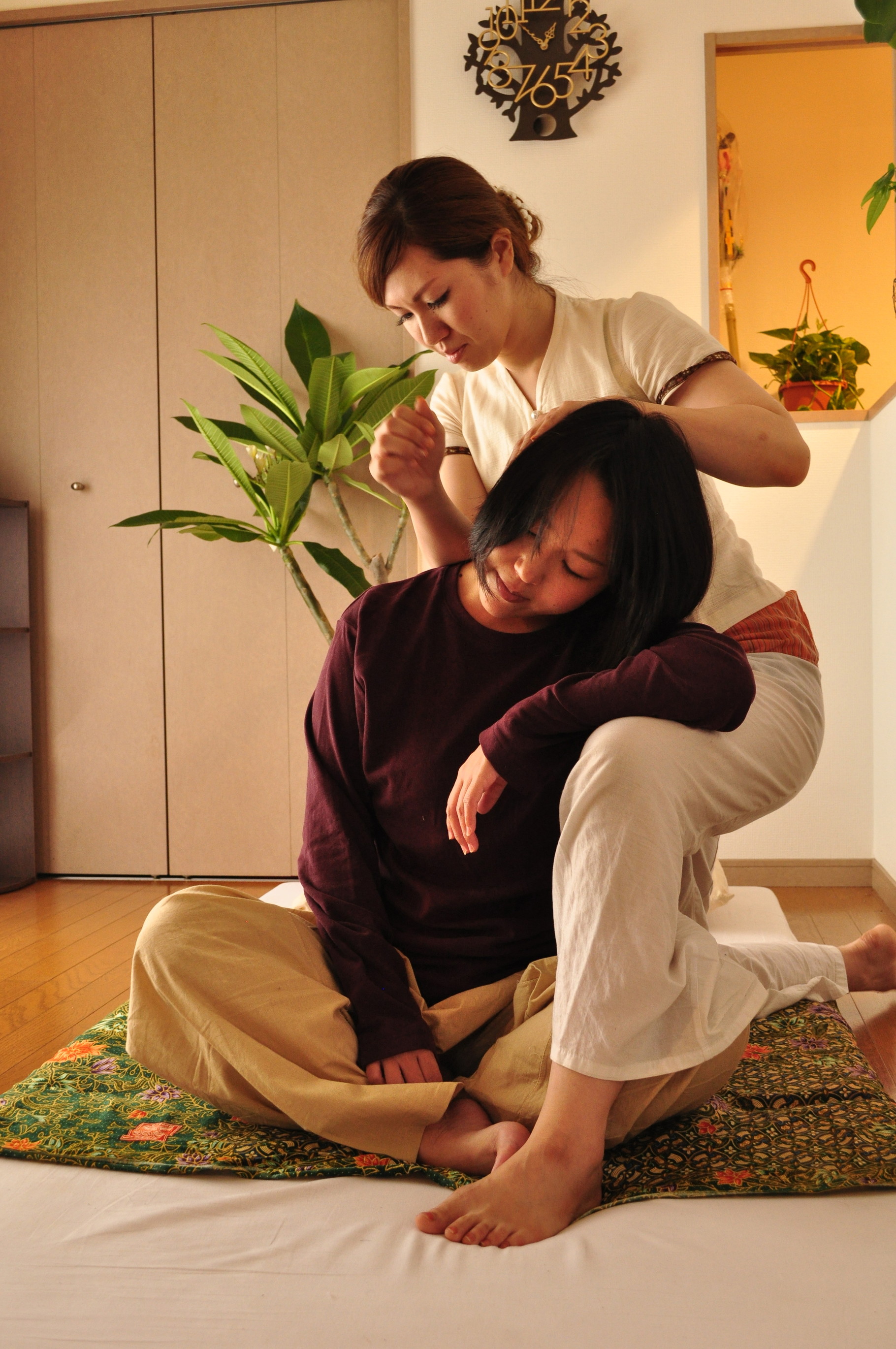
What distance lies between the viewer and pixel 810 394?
2975 mm

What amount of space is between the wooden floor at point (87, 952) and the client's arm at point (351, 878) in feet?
0.45

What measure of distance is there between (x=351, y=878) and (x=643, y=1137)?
420mm

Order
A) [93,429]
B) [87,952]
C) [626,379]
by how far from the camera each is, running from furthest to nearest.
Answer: [93,429]
[87,952]
[626,379]

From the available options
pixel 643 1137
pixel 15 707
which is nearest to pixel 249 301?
pixel 15 707

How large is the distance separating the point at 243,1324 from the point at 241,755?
2585 mm

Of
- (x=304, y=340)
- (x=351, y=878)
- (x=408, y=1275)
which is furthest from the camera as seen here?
(x=304, y=340)

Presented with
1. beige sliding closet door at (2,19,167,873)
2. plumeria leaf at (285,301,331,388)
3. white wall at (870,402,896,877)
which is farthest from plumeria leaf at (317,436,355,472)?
white wall at (870,402,896,877)

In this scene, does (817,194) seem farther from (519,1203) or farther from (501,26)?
(519,1203)

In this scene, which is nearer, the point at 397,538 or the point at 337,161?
the point at 397,538

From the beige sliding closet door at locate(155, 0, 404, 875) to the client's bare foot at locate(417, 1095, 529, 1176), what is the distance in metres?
2.24

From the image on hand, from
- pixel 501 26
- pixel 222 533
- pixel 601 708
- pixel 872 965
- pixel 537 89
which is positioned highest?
pixel 501 26

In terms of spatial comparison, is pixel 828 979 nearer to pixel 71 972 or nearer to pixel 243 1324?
pixel 243 1324

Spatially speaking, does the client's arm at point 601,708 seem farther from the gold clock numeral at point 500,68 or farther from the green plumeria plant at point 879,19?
the gold clock numeral at point 500,68

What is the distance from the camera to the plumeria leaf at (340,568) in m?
Result: 2.82
